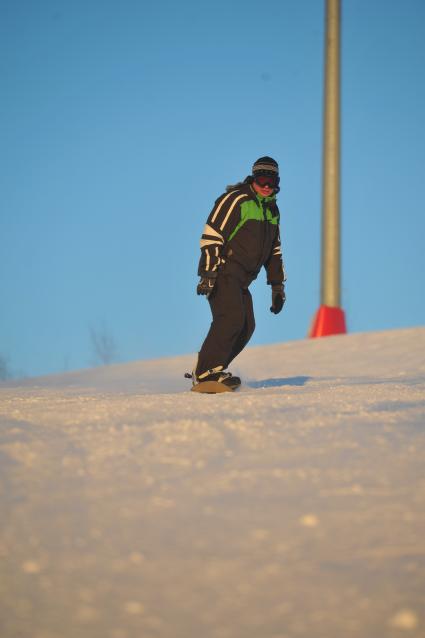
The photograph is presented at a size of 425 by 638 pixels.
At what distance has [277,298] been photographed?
607cm

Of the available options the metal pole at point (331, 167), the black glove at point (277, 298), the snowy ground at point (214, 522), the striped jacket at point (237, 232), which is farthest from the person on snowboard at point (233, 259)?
the metal pole at point (331, 167)

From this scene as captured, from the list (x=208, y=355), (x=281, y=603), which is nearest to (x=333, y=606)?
(x=281, y=603)

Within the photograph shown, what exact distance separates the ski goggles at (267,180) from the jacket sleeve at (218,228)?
0.12 metres

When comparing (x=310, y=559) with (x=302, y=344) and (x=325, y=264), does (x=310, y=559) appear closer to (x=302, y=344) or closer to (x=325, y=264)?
(x=302, y=344)

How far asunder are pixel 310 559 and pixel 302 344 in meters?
8.22

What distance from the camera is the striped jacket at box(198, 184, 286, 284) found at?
5.49m

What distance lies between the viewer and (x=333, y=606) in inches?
76.0

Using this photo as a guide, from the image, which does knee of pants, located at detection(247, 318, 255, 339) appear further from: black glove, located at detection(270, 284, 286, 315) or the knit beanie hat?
the knit beanie hat

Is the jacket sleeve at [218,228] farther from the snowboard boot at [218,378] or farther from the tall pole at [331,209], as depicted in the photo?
the tall pole at [331,209]

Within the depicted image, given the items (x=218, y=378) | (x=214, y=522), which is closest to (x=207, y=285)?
(x=218, y=378)

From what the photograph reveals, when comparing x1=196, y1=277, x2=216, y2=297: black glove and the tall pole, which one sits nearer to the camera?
x1=196, y1=277, x2=216, y2=297: black glove

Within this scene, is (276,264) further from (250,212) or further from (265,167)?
(265,167)

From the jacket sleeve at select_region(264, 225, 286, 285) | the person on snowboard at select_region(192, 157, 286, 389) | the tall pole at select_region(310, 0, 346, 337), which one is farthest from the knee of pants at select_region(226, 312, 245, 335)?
the tall pole at select_region(310, 0, 346, 337)

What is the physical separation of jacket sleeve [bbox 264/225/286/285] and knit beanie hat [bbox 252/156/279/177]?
46 cm
